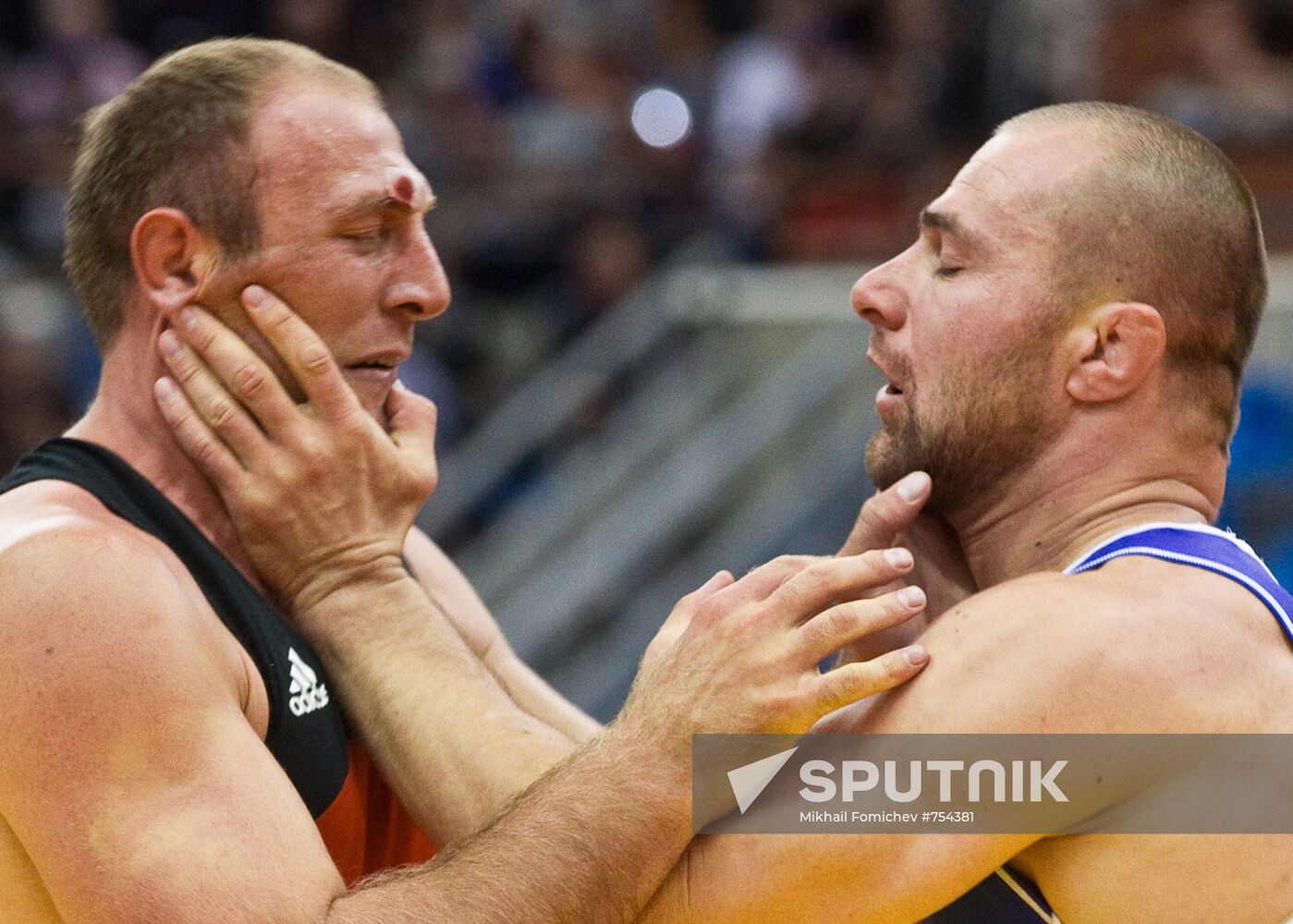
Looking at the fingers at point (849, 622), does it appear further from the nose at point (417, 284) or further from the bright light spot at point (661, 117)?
the bright light spot at point (661, 117)

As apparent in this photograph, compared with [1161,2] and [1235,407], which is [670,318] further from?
[1235,407]

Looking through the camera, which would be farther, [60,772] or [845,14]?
[845,14]

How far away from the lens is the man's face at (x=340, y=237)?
3168 millimetres

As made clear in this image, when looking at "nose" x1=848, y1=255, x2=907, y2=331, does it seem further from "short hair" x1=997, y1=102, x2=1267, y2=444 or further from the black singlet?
the black singlet

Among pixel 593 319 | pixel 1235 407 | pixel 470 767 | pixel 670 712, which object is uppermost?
pixel 1235 407

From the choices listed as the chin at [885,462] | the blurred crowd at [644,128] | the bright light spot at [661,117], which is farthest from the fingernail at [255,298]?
the bright light spot at [661,117]

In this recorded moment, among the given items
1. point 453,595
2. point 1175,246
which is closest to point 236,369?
point 453,595

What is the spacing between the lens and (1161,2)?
9.13 meters

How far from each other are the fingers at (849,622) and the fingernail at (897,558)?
58 mm

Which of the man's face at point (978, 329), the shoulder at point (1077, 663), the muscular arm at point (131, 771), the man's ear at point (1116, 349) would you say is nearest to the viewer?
the muscular arm at point (131, 771)

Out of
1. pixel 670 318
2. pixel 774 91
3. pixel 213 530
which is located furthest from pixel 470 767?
pixel 774 91

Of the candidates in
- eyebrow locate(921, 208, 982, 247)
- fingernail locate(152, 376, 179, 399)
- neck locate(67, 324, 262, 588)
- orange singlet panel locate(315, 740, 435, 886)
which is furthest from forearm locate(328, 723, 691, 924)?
eyebrow locate(921, 208, 982, 247)

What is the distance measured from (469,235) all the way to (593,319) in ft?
2.89

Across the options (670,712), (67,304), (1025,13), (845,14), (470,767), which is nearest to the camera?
(670,712)
